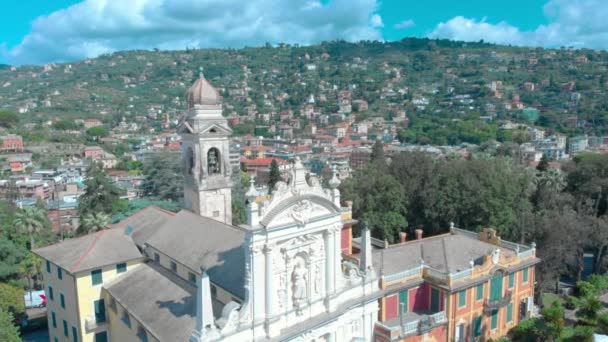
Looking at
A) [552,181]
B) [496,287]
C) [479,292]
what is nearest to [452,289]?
[479,292]

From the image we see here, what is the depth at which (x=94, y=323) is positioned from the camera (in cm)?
2472

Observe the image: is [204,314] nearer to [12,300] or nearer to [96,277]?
[96,277]

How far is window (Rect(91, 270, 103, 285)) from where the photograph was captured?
24.4 metres

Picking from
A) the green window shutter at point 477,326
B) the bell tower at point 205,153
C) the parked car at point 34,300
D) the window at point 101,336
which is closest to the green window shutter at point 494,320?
the green window shutter at point 477,326

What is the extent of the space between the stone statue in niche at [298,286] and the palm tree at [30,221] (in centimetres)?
3361

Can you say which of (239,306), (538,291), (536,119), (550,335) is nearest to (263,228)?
(239,306)

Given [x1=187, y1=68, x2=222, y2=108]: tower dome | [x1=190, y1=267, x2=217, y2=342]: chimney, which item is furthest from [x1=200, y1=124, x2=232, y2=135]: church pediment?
[x1=190, y1=267, x2=217, y2=342]: chimney

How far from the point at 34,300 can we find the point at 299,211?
1169 inches

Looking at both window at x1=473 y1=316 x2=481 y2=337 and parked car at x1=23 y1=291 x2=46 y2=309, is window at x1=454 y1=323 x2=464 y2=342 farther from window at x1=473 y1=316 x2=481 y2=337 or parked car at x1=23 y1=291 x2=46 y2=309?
parked car at x1=23 y1=291 x2=46 y2=309

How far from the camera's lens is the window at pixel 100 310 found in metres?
24.8

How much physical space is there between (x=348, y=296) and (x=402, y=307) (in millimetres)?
4907

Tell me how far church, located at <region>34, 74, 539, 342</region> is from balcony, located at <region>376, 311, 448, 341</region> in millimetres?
59

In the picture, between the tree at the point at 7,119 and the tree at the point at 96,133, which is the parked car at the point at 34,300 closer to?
the tree at the point at 7,119

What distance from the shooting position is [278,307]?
18562mm
